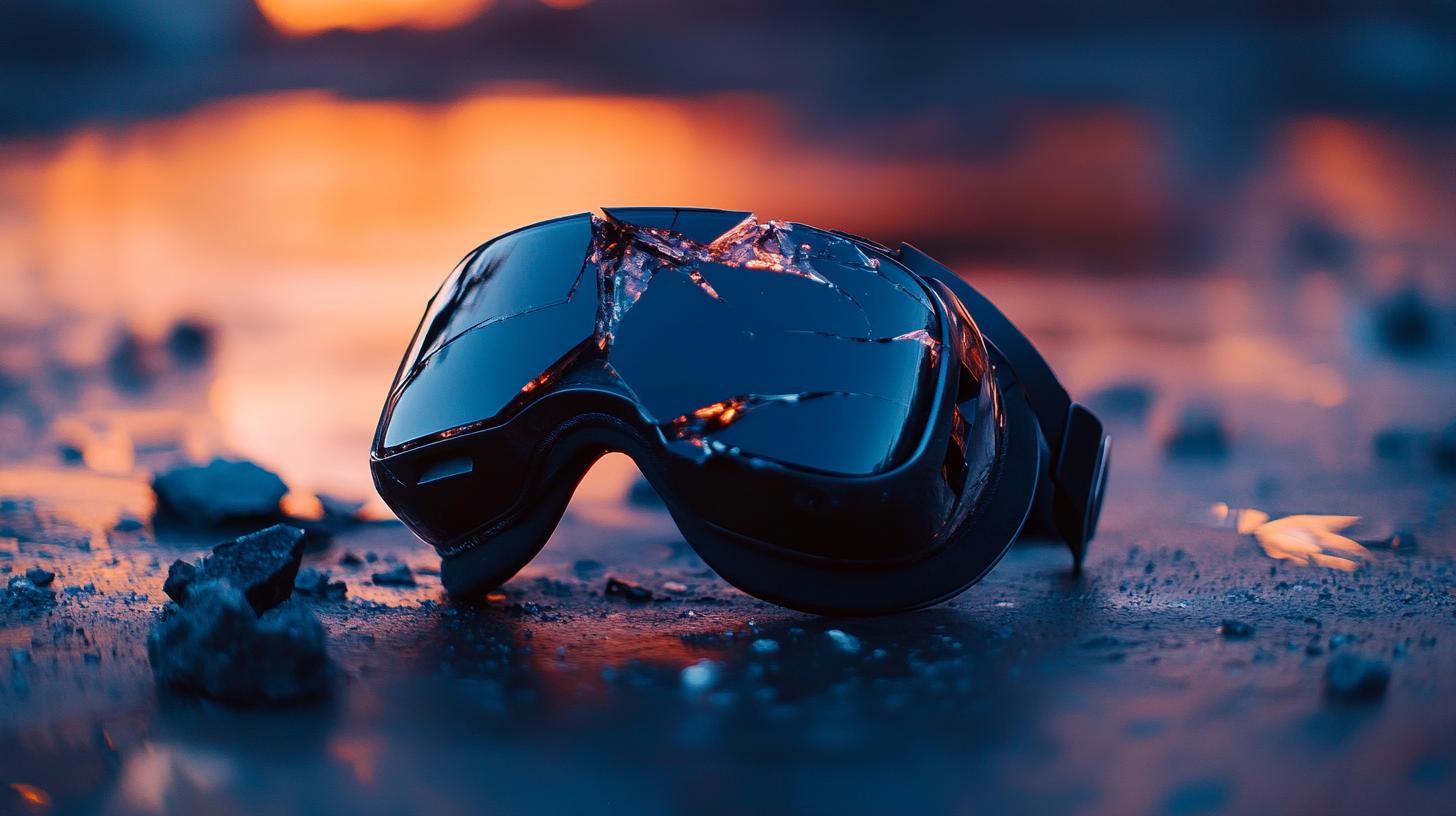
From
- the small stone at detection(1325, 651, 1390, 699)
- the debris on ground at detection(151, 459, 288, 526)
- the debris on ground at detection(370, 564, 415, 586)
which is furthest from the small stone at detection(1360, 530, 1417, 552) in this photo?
the debris on ground at detection(151, 459, 288, 526)

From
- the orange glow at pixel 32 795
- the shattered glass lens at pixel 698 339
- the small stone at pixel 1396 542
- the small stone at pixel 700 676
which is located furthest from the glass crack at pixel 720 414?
the small stone at pixel 1396 542

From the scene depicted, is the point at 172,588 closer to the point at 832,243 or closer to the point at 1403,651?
the point at 832,243

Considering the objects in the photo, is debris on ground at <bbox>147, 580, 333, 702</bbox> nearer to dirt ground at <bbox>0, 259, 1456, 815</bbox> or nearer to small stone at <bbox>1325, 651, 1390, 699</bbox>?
dirt ground at <bbox>0, 259, 1456, 815</bbox>

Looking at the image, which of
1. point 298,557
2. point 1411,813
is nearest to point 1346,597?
point 1411,813

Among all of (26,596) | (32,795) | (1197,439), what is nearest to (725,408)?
(32,795)

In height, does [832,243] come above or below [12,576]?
above
